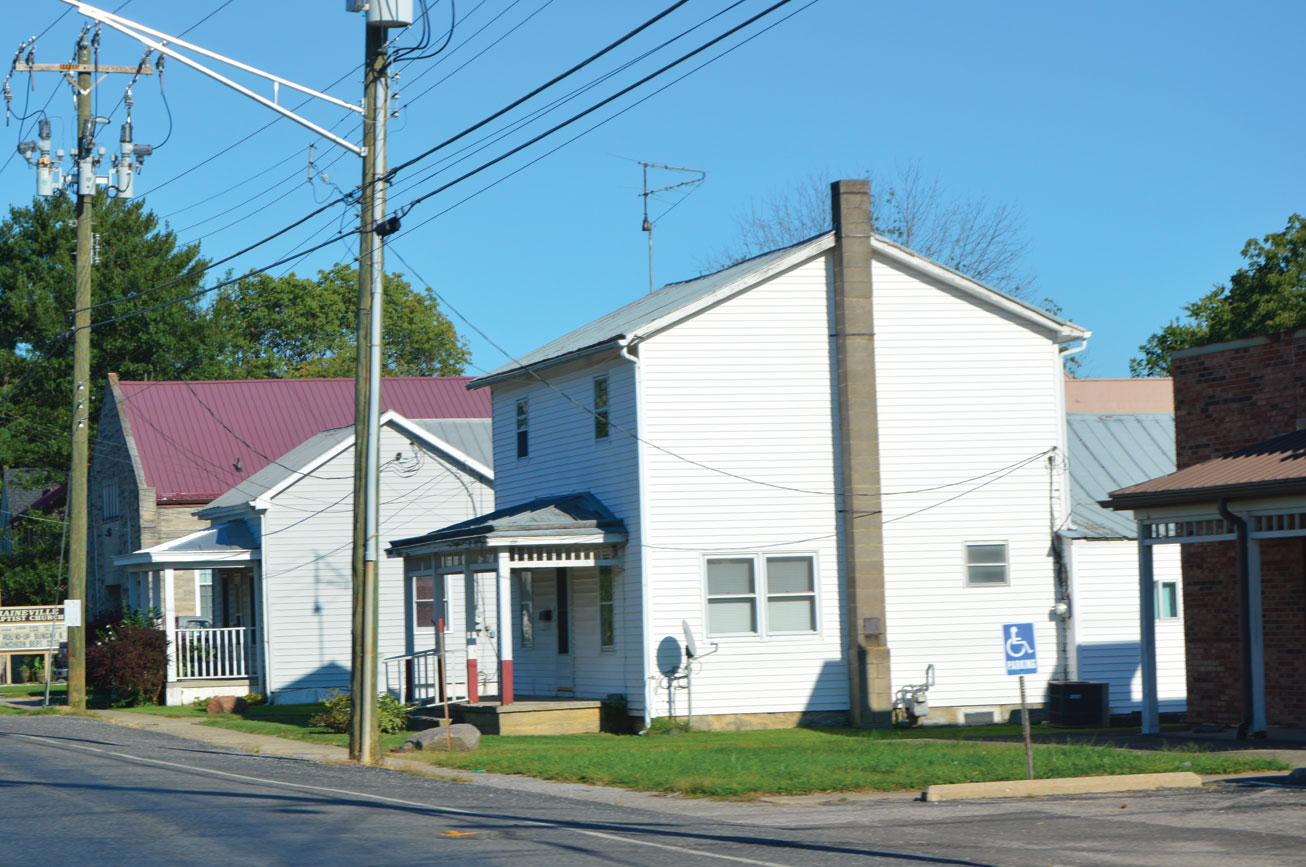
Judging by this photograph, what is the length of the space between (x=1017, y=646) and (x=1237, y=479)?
556 centimetres

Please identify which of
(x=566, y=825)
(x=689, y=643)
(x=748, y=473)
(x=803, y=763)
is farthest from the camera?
(x=748, y=473)

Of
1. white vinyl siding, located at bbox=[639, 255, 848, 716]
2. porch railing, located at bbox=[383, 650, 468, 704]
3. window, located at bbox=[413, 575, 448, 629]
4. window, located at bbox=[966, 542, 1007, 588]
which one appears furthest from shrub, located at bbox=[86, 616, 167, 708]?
window, located at bbox=[966, 542, 1007, 588]

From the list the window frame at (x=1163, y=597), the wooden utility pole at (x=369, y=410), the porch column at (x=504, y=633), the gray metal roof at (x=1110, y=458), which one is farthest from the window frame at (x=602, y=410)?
the window frame at (x=1163, y=597)

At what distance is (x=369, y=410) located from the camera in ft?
68.4

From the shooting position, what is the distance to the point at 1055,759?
17828 millimetres

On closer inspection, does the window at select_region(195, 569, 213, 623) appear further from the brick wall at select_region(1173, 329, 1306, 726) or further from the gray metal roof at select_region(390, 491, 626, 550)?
the brick wall at select_region(1173, 329, 1306, 726)

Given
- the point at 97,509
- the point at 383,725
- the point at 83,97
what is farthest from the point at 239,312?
the point at 383,725

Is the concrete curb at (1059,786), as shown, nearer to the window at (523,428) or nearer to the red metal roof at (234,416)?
A: the window at (523,428)

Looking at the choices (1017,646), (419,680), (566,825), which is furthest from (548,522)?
(566,825)

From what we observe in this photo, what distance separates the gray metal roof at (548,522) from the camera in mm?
25266

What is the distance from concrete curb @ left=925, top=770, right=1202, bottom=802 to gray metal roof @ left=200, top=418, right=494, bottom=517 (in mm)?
21446

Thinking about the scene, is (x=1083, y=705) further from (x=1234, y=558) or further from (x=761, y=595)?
(x=761, y=595)

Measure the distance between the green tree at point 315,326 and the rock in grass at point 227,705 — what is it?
38.8 meters

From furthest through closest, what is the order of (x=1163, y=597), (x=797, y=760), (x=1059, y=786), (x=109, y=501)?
(x=109, y=501)
(x=1163, y=597)
(x=797, y=760)
(x=1059, y=786)
